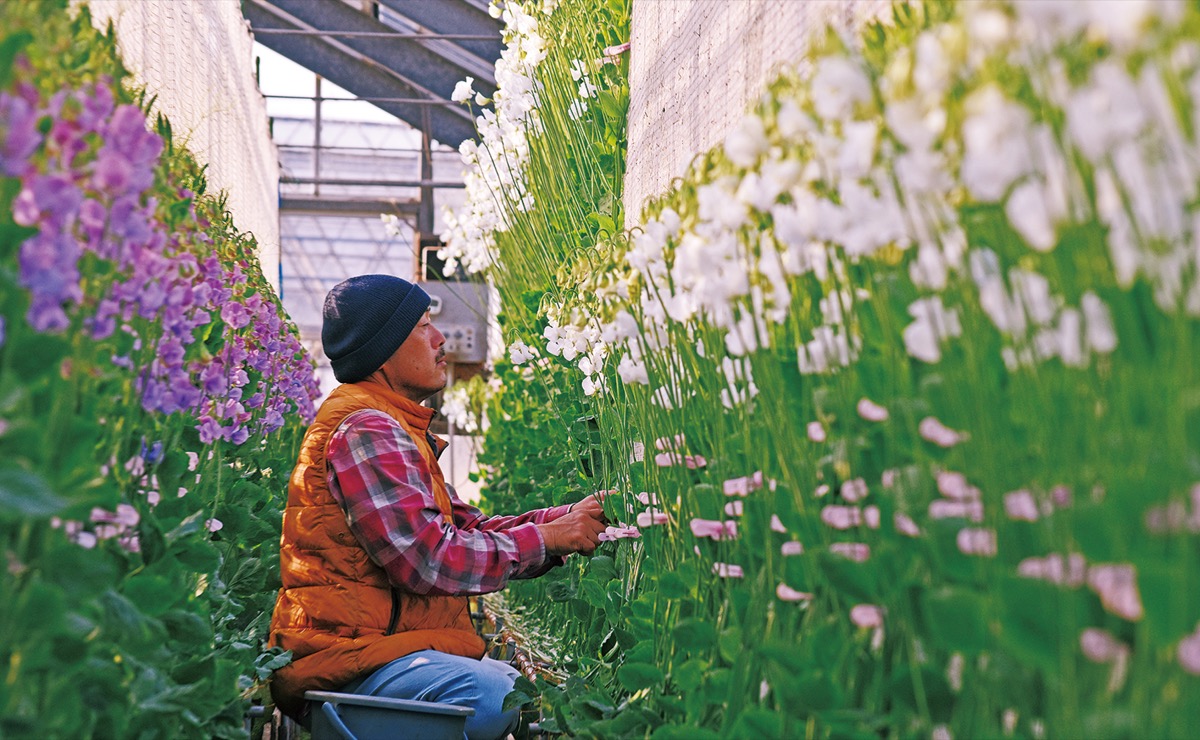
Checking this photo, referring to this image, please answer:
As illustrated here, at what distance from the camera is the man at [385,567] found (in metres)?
1.94

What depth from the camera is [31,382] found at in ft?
2.59

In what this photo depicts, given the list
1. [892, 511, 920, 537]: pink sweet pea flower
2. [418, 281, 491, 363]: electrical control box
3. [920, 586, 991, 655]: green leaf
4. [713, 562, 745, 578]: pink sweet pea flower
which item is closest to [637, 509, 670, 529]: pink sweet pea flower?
[713, 562, 745, 578]: pink sweet pea flower

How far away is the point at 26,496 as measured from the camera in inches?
29.0

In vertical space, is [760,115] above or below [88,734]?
above

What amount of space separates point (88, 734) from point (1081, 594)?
82cm

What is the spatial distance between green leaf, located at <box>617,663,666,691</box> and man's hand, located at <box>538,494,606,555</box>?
0.66 m

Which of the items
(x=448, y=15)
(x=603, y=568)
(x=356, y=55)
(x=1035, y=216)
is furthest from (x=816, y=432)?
(x=356, y=55)

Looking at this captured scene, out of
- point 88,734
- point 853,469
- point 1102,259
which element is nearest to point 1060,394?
point 1102,259

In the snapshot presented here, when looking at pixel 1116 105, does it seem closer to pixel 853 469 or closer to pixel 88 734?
pixel 853 469

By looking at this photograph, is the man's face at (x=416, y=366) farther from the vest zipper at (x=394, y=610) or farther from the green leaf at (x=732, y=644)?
the green leaf at (x=732, y=644)

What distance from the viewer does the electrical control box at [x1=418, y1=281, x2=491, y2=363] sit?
914 centimetres

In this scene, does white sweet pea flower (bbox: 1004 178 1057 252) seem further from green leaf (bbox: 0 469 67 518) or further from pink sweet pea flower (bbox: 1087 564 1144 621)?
green leaf (bbox: 0 469 67 518)

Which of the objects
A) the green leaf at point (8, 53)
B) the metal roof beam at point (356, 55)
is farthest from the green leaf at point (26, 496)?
the metal roof beam at point (356, 55)

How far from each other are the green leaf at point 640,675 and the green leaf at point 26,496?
0.76m
